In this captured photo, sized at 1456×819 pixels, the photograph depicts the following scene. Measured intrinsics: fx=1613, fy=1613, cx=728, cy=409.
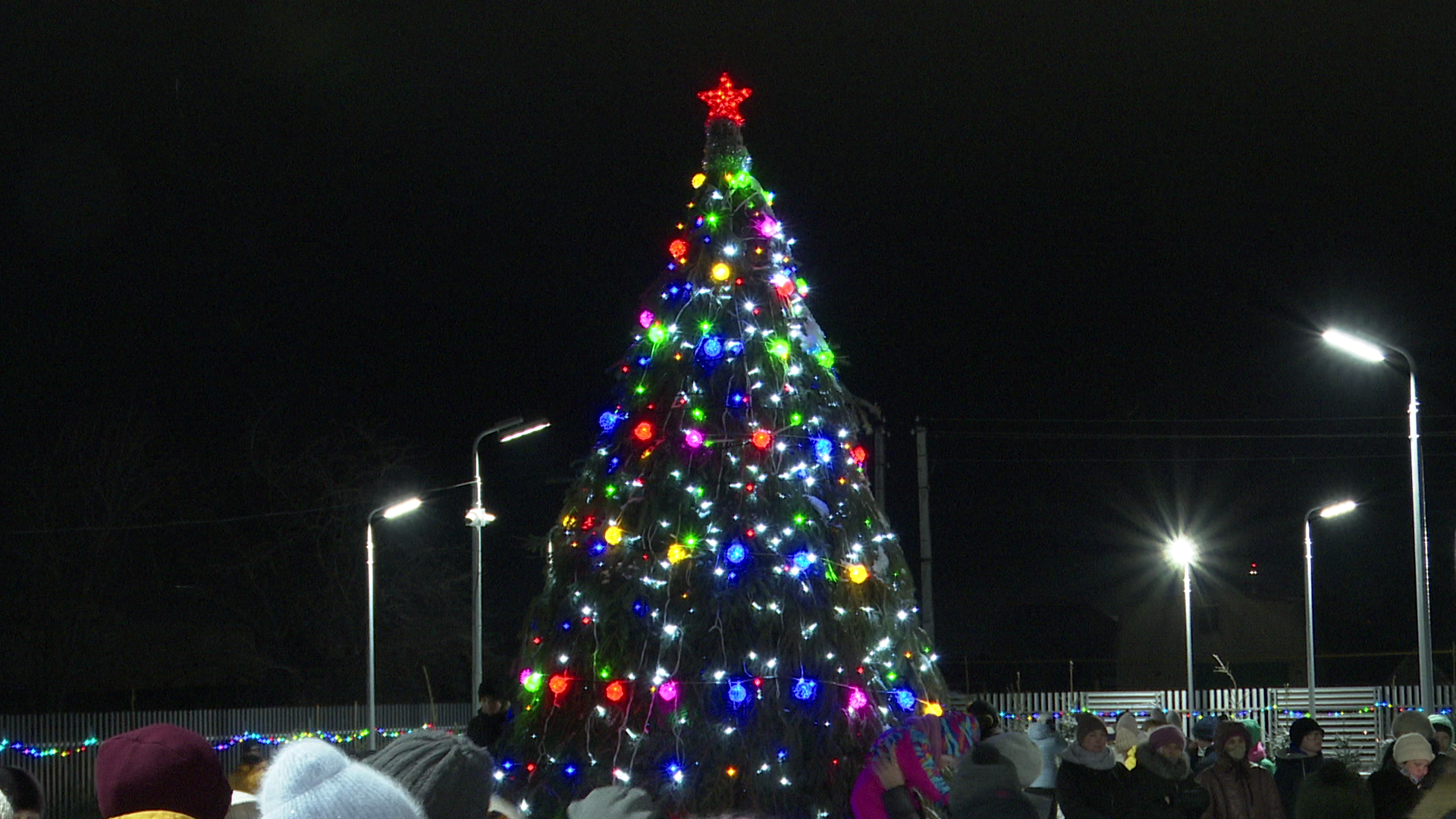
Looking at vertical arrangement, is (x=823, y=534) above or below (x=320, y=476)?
below

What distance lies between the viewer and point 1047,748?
472 inches

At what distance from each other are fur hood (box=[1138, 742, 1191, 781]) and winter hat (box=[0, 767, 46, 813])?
6.53m

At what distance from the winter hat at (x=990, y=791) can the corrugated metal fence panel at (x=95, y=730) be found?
1840 cm

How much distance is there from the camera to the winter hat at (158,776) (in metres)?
3.69

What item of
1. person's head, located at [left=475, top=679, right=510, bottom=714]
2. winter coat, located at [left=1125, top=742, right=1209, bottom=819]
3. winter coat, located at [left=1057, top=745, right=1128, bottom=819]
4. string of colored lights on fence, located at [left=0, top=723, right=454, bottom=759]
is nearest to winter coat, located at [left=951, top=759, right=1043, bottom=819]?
winter coat, located at [left=1057, top=745, right=1128, bottom=819]

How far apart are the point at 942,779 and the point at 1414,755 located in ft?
10.8

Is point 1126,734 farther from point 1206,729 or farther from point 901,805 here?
point 901,805

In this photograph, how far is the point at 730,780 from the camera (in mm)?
12422

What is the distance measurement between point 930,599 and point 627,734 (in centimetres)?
1367

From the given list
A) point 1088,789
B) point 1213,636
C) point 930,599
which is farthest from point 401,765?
point 1213,636

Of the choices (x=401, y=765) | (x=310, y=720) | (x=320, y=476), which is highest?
(x=320, y=476)

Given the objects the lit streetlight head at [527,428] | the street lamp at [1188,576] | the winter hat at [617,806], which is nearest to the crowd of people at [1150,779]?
the winter hat at [617,806]

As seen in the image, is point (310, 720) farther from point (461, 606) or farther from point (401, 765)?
point (401, 765)

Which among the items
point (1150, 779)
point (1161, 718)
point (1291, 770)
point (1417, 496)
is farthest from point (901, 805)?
point (1417, 496)
